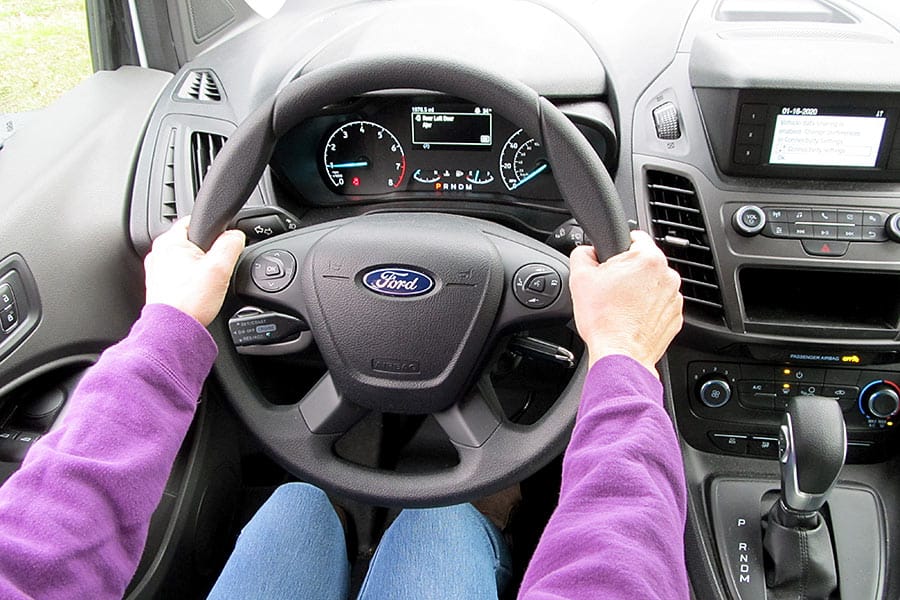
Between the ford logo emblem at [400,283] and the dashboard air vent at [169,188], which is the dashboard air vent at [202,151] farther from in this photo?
the ford logo emblem at [400,283]

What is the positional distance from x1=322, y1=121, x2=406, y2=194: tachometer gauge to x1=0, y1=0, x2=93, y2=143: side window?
537 mm

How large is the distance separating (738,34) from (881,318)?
500 mm

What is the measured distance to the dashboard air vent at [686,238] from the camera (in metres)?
Result: 1.19

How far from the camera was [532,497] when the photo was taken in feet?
4.83

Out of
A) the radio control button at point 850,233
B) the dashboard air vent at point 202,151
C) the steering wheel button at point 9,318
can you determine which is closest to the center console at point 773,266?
the radio control button at point 850,233

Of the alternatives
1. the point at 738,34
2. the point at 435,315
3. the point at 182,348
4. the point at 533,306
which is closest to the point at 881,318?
the point at 738,34

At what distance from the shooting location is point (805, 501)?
1089 mm

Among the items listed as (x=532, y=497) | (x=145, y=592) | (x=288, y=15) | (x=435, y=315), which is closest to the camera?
(x=435, y=315)

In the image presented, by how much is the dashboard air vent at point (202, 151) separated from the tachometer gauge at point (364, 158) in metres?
0.18

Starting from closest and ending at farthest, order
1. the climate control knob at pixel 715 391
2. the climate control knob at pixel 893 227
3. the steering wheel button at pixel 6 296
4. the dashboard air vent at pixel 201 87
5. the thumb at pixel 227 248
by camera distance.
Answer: the thumb at pixel 227 248
the steering wheel button at pixel 6 296
the climate control knob at pixel 893 227
the climate control knob at pixel 715 391
the dashboard air vent at pixel 201 87

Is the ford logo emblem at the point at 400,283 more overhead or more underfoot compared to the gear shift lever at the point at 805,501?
more overhead

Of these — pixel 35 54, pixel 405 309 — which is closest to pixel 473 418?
pixel 405 309

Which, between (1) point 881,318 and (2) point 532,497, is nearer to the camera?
(1) point 881,318

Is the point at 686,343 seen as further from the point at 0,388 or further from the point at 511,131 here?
the point at 0,388
